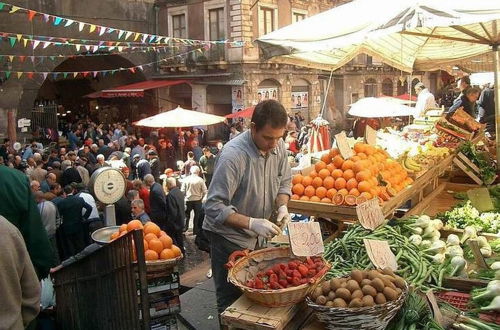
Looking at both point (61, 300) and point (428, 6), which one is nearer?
point (428, 6)

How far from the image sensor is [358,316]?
2.57 meters

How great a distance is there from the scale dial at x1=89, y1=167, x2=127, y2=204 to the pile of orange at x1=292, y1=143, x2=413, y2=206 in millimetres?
2751

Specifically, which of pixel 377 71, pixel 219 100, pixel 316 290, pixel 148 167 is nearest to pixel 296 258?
pixel 316 290

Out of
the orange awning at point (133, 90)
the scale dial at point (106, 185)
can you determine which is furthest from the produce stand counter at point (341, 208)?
the orange awning at point (133, 90)

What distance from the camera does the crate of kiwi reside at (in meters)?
2.58

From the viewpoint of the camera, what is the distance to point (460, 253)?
13.2 feet

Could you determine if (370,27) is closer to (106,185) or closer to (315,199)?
(315,199)

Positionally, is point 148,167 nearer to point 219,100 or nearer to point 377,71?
point 219,100

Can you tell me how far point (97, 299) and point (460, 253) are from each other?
297cm

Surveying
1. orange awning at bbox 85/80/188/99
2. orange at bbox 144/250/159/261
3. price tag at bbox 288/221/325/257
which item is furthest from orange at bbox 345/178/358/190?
orange awning at bbox 85/80/188/99

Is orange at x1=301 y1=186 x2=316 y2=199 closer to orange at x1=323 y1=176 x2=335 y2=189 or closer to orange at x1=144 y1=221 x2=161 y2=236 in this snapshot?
orange at x1=323 y1=176 x2=335 y2=189

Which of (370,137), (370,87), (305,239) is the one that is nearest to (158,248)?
(305,239)

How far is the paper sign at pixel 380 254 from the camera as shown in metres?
3.35

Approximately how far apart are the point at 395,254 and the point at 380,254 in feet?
1.39
